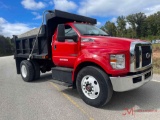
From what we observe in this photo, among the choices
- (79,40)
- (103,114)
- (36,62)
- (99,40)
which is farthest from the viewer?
(36,62)

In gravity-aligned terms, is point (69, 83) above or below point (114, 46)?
below

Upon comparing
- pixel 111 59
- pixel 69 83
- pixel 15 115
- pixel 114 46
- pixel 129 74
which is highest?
pixel 114 46

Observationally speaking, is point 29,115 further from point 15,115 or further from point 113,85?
point 113,85

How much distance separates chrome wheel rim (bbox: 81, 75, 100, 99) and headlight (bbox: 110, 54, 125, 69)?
67 cm

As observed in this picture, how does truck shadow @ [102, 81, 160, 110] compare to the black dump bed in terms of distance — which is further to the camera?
the black dump bed

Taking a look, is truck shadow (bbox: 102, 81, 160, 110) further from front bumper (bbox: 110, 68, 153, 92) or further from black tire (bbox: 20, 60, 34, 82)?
black tire (bbox: 20, 60, 34, 82)

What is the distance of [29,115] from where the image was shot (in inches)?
161

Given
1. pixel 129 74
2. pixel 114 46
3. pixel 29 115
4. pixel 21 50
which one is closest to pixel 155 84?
pixel 129 74

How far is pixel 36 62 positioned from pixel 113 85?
4.51 meters

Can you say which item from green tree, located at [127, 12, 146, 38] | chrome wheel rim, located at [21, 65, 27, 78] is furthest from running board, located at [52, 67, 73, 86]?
green tree, located at [127, 12, 146, 38]

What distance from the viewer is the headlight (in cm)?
405

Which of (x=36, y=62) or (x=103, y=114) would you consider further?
(x=36, y=62)

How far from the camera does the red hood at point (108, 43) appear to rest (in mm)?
4122

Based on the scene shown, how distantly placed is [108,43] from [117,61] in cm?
53
